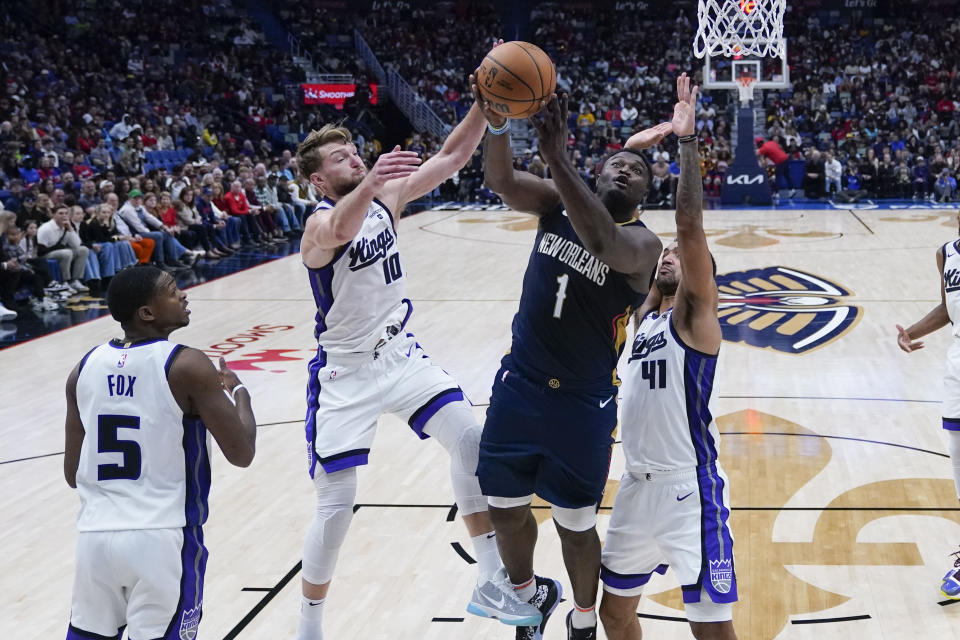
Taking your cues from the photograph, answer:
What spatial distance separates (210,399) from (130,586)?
608 millimetres

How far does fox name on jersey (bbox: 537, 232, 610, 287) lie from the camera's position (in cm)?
365

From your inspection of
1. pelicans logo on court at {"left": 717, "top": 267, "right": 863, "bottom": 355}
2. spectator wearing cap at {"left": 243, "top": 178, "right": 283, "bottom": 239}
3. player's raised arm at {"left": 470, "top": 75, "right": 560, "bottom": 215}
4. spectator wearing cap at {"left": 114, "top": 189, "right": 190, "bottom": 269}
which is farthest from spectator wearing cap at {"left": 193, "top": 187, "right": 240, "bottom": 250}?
player's raised arm at {"left": 470, "top": 75, "right": 560, "bottom": 215}

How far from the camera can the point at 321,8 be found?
33406 millimetres

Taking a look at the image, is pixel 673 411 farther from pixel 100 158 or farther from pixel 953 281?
pixel 100 158

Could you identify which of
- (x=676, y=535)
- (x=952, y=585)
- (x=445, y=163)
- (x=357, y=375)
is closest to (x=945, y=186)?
(x=952, y=585)

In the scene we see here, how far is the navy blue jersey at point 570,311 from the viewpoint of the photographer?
3.67m

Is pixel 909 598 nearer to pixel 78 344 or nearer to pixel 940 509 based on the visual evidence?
pixel 940 509

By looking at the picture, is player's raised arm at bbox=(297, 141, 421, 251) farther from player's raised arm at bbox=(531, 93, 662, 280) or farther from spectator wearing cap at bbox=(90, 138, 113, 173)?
spectator wearing cap at bbox=(90, 138, 113, 173)

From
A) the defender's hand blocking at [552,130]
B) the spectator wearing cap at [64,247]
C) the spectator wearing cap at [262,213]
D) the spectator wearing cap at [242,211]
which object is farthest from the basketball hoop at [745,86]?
the defender's hand blocking at [552,130]

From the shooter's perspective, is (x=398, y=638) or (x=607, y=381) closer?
(x=607, y=381)

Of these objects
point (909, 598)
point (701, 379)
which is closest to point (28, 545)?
point (701, 379)

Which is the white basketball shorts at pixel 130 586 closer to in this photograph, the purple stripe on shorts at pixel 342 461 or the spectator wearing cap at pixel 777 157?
the purple stripe on shorts at pixel 342 461

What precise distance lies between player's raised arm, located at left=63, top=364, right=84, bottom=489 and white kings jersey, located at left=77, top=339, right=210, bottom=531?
1.6 inches

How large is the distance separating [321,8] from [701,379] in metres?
32.1
